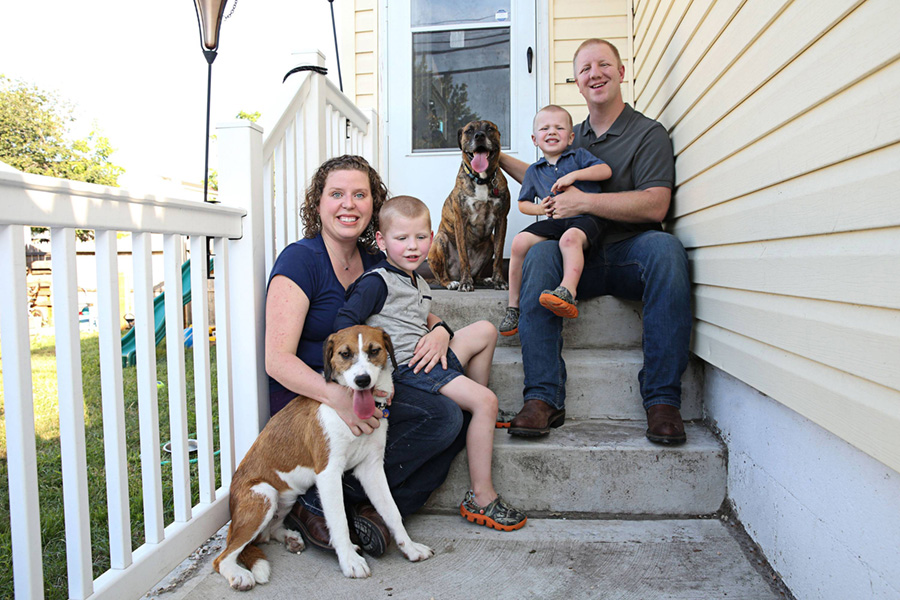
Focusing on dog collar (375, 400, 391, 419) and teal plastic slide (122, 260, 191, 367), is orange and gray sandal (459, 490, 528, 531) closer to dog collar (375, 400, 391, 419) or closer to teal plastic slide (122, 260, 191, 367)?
dog collar (375, 400, 391, 419)

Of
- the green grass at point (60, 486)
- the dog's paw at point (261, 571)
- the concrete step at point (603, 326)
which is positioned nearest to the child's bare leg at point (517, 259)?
the concrete step at point (603, 326)

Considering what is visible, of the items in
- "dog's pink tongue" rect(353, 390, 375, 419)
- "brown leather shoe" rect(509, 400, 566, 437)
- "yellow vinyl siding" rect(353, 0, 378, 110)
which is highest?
"yellow vinyl siding" rect(353, 0, 378, 110)

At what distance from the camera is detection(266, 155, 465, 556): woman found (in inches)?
79.3

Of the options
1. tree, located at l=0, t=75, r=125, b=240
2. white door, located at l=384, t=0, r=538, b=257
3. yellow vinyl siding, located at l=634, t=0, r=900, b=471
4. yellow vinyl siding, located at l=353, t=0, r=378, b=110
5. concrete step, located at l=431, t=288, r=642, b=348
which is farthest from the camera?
tree, located at l=0, t=75, r=125, b=240

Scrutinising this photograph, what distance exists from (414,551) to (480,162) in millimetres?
2656

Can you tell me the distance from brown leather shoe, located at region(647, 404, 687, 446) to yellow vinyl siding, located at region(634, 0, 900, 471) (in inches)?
10.3

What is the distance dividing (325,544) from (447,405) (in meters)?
0.61

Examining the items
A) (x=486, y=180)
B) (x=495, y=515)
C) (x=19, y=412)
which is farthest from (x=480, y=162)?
(x=19, y=412)

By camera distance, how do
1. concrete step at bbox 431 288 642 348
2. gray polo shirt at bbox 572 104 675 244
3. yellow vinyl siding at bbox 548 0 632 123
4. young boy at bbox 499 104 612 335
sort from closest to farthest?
young boy at bbox 499 104 612 335
gray polo shirt at bbox 572 104 675 244
concrete step at bbox 431 288 642 348
yellow vinyl siding at bbox 548 0 632 123

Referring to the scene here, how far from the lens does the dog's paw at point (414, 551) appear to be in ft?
6.44

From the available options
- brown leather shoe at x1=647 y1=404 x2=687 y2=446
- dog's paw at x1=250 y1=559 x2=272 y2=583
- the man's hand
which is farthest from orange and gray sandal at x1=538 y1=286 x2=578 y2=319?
dog's paw at x1=250 y1=559 x2=272 y2=583

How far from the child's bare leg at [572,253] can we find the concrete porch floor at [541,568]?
0.98 m

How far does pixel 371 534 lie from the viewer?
1981mm

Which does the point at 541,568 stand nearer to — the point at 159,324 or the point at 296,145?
the point at 296,145
